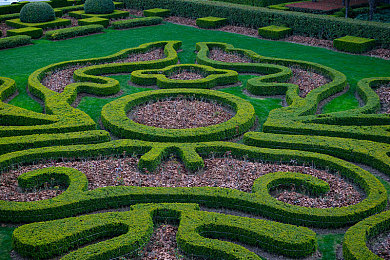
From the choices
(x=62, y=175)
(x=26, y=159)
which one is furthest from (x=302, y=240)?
(x=26, y=159)

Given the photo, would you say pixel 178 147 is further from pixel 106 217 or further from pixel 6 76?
pixel 6 76

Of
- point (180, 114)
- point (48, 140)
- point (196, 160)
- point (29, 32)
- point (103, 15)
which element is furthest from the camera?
point (103, 15)

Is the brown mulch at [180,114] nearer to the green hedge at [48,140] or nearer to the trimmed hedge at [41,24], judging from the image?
the green hedge at [48,140]

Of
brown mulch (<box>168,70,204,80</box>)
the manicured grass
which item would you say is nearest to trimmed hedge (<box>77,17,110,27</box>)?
brown mulch (<box>168,70,204,80</box>)

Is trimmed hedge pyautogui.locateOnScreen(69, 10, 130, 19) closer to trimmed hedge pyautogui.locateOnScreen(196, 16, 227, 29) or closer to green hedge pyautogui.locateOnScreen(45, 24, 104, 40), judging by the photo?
green hedge pyautogui.locateOnScreen(45, 24, 104, 40)

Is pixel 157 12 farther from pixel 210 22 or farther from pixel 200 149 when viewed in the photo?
pixel 200 149

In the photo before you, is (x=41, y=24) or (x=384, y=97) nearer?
(x=384, y=97)

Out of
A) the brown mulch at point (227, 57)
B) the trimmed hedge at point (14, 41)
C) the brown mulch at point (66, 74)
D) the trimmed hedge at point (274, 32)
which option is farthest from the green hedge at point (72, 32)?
the trimmed hedge at point (274, 32)

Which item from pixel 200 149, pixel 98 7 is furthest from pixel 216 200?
pixel 98 7
